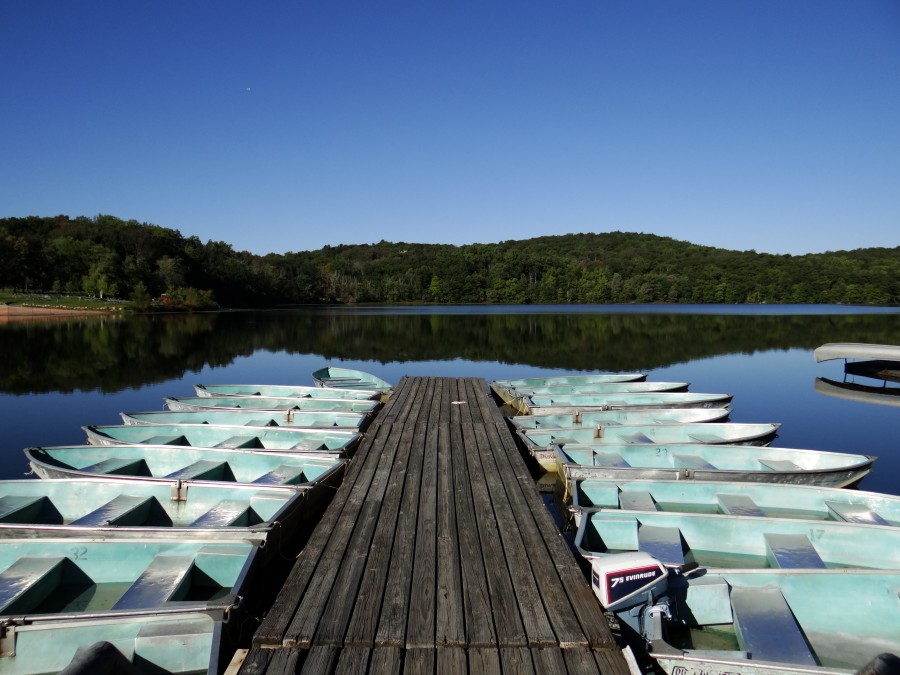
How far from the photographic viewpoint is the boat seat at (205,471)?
6.79 meters

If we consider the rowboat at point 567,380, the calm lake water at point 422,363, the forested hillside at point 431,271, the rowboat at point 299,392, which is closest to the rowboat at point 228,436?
the calm lake water at point 422,363

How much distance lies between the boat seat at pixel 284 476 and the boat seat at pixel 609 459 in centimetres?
416

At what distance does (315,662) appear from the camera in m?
3.28

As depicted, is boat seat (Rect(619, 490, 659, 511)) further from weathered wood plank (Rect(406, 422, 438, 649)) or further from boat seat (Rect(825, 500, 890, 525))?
weathered wood plank (Rect(406, 422, 438, 649))

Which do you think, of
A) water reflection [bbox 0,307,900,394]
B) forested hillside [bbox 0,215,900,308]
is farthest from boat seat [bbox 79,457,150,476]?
forested hillside [bbox 0,215,900,308]

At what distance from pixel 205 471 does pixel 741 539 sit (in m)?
6.37

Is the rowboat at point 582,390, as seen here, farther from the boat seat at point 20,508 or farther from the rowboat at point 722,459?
the boat seat at point 20,508

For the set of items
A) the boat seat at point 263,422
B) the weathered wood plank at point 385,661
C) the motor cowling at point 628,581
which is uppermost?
the motor cowling at point 628,581

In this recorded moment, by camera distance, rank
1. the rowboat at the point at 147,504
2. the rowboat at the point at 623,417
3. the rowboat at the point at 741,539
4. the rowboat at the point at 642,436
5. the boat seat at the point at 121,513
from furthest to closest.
Answer: the rowboat at the point at 623,417 → the rowboat at the point at 642,436 → the rowboat at the point at 147,504 → the boat seat at the point at 121,513 → the rowboat at the point at 741,539

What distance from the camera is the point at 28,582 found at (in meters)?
4.21

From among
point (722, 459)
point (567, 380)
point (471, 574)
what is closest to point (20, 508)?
point (471, 574)

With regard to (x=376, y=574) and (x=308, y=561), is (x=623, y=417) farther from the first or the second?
(x=308, y=561)

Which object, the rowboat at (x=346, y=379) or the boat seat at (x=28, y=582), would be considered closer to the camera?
the boat seat at (x=28, y=582)

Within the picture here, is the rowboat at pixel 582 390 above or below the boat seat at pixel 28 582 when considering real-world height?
above
